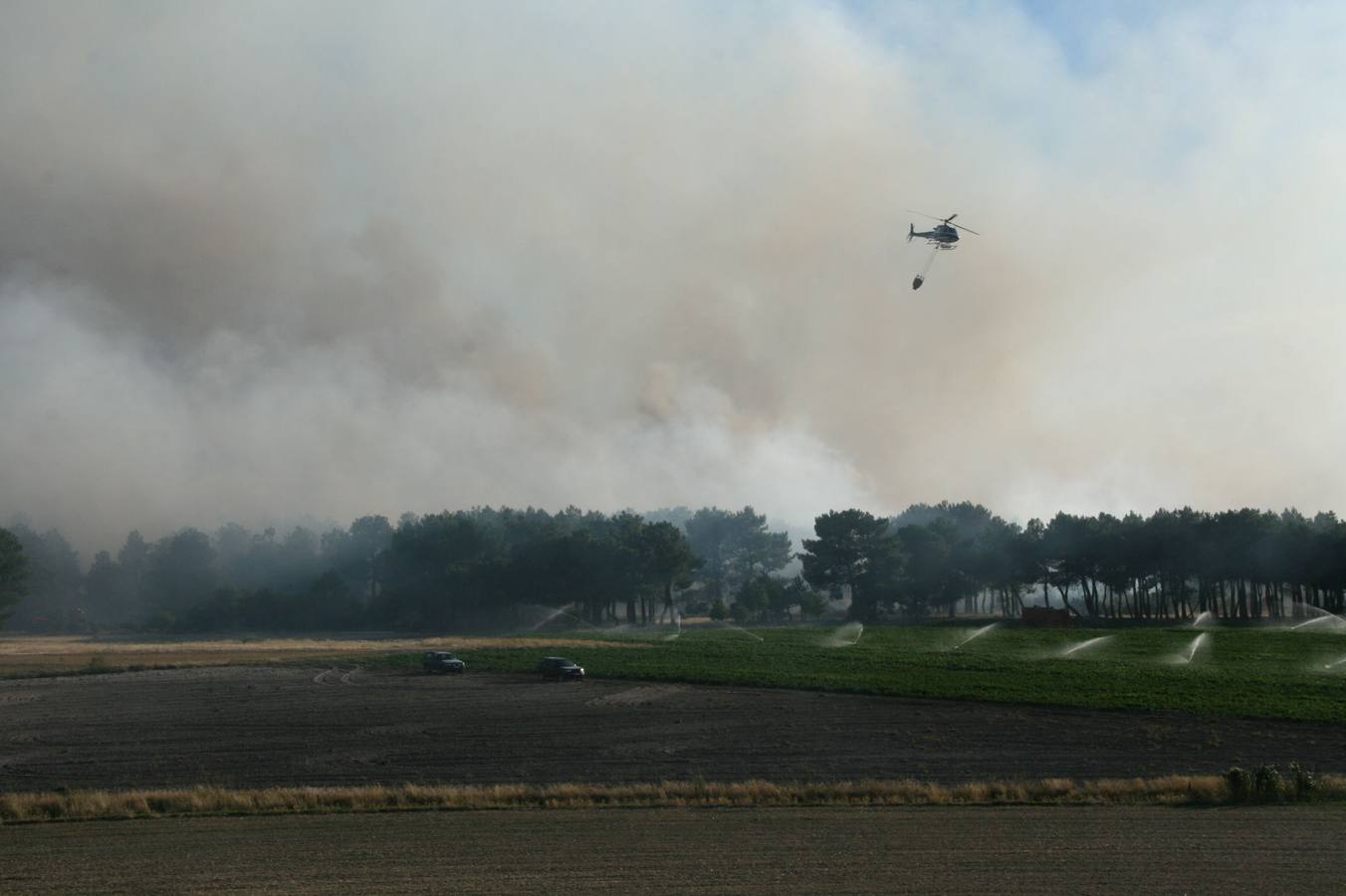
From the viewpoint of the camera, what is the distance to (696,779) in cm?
3334

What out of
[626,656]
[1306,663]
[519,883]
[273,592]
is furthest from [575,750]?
[273,592]

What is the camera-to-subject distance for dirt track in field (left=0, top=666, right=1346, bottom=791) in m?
35.1

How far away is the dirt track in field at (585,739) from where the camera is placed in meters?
35.1

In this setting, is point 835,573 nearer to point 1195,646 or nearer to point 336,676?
point 1195,646

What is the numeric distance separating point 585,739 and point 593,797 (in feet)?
38.6

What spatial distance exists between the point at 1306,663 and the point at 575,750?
63.0 meters

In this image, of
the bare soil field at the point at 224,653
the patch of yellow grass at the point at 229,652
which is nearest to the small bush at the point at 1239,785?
the bare soil field at the point at 224,653

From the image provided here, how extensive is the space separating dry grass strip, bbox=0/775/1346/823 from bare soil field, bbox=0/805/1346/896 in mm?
997

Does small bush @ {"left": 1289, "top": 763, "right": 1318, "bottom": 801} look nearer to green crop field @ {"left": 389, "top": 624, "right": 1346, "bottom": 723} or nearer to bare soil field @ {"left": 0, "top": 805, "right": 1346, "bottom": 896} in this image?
bare soil field @ {"left": 0, "top": 805, "right": 1346, "bottom": 896}

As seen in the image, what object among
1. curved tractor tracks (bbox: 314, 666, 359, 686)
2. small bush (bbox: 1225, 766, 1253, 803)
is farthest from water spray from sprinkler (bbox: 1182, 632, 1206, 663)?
curved tractor tracks (bbox: 314, 666, 359, 686)

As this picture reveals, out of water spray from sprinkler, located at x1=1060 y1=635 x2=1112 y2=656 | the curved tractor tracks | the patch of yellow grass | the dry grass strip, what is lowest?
water spray from sprinkler, located at x1=1060 y1=635 x2=1112 y2=656

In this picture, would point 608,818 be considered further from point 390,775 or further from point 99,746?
point 99,746

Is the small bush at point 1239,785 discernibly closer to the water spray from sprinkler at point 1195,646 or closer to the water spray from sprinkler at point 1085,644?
the water spray from sprinkler at point 1195,646

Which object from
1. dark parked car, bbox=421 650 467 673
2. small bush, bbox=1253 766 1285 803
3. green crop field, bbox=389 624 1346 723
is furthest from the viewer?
dark parked car, bbox=421 650 467 673
